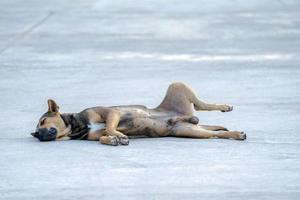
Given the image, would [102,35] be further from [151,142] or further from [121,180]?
[121,180]

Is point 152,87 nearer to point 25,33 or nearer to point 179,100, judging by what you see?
point 179,100

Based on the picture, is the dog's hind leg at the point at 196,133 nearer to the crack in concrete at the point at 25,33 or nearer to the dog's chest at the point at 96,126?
the dog's chest at the point at 96,126

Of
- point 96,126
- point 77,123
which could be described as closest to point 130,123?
point 96,126

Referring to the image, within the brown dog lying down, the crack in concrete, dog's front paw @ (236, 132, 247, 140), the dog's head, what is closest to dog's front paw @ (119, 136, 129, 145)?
the brown dog lying down

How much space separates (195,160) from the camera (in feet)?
32.0

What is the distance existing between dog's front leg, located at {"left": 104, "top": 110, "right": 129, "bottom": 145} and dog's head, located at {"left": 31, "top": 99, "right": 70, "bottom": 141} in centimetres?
41

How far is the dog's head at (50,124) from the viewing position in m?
10.4

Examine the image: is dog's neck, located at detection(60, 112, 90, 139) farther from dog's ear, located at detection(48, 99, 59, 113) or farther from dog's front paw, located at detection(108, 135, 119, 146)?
dog's front paw, located at detection(108, 135, 119, 146)

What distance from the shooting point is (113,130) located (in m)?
10.5

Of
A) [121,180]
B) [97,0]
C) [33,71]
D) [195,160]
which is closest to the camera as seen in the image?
[121,180]

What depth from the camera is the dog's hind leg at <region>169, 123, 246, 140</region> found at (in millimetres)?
10789

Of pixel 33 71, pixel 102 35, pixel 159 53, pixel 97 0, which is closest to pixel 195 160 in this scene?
pixel 33 71

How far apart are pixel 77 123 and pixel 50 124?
27cm

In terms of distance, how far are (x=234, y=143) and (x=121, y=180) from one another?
1941 millimetres
